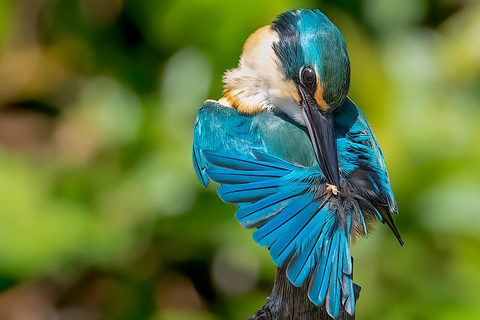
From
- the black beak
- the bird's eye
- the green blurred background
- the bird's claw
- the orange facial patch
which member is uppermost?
the bird's eye

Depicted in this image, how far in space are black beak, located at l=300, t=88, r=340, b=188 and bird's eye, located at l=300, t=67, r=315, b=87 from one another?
28mm

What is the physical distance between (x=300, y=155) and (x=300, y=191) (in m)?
0.22

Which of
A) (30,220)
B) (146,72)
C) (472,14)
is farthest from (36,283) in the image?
(472,14)

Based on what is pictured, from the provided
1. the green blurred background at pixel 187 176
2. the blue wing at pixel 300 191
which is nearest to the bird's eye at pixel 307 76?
the blue wing at pixel 300 191

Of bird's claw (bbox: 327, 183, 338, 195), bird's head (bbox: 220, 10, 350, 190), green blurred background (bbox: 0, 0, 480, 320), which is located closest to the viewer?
→ bird's claw (bbox: 327, 183, 338, 195)

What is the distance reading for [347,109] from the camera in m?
2.03

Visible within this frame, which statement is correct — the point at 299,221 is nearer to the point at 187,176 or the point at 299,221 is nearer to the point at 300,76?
the point at 300,76

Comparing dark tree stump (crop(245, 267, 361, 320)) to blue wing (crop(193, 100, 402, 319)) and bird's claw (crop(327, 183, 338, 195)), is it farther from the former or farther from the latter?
bird's claw (crop(327, 183, 338, 195))

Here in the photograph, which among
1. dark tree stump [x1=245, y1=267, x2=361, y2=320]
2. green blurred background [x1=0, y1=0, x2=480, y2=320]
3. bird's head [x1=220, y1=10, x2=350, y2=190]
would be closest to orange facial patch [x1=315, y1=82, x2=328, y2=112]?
bird's head [x1=220, y1=10, x2=350, y2=190]

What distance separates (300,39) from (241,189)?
57cm

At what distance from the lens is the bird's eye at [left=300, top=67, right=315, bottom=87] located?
6.37ft

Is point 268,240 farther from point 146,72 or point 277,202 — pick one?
point 146,72

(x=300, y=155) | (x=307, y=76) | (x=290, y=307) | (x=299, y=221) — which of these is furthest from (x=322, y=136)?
(x=290, y=307)

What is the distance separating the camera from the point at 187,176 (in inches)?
113
